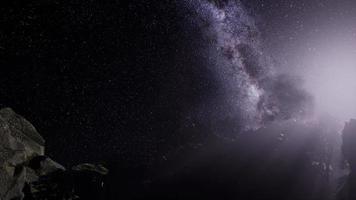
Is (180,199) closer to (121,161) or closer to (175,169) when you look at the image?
(175,169)

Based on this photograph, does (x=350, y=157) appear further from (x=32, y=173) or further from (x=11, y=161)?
(x=11, y=161)

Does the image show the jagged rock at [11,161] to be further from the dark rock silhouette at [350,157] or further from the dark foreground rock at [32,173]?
the dark rock silhouette at [350,157]

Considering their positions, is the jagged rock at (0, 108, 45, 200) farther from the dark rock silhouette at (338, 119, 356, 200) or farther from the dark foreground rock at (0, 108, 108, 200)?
the dark rock silhouette at (338, 119, 356, 200)

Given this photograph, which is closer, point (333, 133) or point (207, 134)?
point (207, 134)

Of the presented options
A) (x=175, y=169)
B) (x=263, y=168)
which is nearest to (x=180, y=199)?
(x=175, y=169)

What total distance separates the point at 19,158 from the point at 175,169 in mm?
22088

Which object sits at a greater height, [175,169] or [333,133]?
[333,133]

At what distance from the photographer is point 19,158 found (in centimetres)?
2419

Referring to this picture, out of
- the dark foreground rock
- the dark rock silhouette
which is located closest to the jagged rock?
the dark foreground rock

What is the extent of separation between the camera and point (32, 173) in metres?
26.7

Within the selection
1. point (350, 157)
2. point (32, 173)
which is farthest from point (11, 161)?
point (350, 157)

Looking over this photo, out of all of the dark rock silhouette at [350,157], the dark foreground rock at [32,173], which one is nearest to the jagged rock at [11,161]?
the dark foreground rock at [32,173]

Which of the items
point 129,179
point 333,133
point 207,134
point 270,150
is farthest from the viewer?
point 333,133

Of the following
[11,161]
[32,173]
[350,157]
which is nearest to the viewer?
[11,161]
